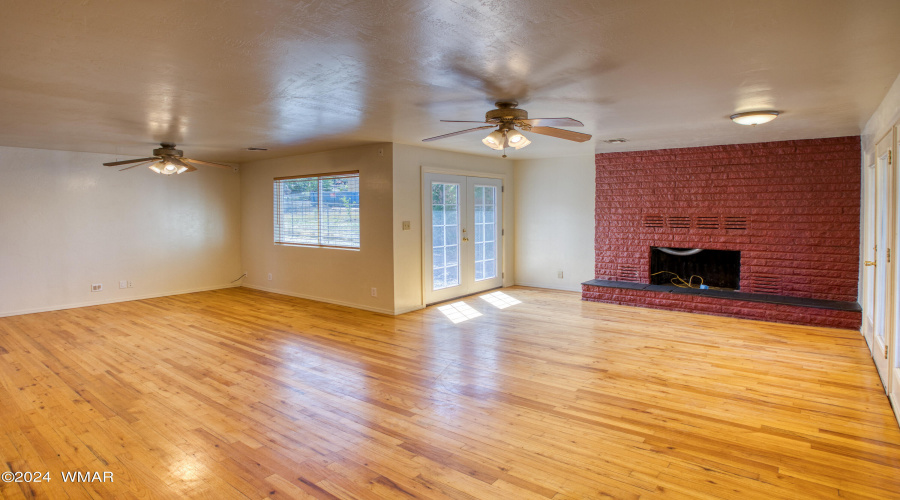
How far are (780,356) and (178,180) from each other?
8245mm

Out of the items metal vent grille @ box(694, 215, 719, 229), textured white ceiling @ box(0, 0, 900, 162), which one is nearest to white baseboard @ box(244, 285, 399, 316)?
textured white ceiling @ box(0, 0, 900, 162)

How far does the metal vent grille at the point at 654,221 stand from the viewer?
260 inches

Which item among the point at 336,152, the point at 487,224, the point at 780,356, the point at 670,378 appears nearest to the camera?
the point at 670,378

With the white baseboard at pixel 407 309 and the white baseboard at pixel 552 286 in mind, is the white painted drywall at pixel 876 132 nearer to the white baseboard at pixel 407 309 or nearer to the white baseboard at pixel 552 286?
the white baseboard at pixel 552 286

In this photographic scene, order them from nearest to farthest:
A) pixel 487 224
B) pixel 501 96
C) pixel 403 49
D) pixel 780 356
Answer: pixel 403 49 → pixel 501 96 → pixel 780 356 → pixel 487 224

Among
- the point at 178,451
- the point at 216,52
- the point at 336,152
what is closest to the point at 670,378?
the point at 178,451

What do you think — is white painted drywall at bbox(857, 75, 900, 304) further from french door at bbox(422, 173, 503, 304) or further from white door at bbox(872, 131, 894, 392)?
french door at bbox(422, 173, 503, 304)

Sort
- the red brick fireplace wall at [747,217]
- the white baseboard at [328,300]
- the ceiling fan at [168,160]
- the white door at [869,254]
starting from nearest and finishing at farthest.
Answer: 1. the white door at [869,254]
2. the red brick fireplace wall at [747,217]
3. the ceiling fan at [168,160]
4. the white baseboard at [328,300]

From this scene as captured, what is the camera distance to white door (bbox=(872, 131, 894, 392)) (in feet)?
11.1

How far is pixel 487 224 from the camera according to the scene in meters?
7.58

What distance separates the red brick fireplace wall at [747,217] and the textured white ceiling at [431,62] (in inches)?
40.8

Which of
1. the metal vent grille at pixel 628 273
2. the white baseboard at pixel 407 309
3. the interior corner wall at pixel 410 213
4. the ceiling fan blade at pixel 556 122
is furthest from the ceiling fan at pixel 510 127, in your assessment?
the metal vent grille at pixel 628 273

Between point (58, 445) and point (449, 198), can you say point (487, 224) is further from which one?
point (58, 445)

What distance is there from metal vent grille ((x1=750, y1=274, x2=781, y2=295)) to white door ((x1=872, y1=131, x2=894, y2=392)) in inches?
63.4
